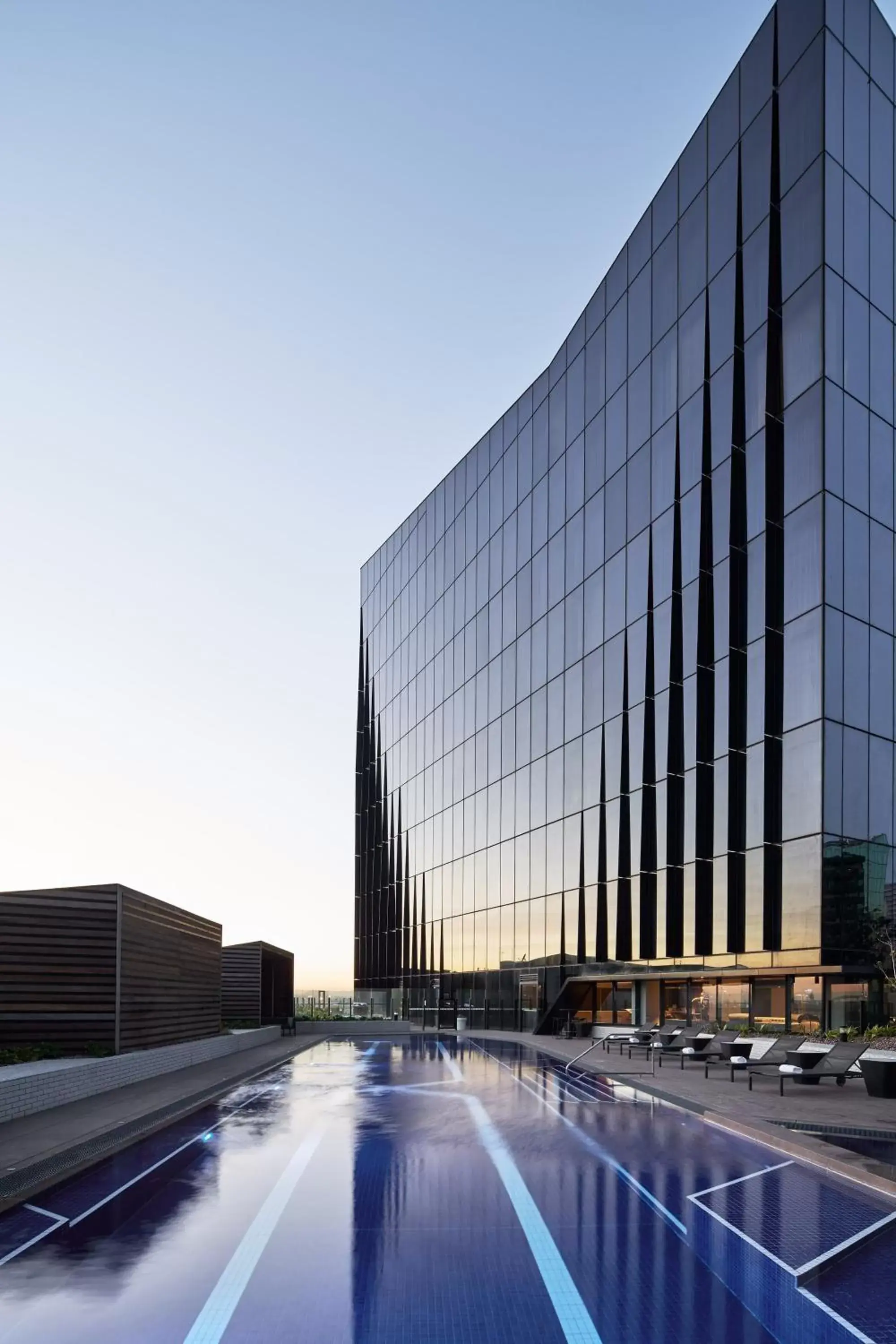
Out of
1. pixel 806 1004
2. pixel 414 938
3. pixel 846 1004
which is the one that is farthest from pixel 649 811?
pixel 414 938

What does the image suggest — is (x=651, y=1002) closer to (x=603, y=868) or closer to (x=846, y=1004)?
(x=603, y=868)

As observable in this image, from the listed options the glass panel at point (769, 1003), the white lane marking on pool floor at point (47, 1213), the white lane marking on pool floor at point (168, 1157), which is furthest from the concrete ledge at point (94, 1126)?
the glass panel at point (769, 1003)

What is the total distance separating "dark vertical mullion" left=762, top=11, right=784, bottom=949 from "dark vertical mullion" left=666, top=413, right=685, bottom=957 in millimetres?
4395

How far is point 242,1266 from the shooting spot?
882 cm

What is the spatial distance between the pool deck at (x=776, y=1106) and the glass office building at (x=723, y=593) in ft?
12.7

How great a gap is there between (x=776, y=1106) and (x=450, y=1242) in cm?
987

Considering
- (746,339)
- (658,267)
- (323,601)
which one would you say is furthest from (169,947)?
(323,601)

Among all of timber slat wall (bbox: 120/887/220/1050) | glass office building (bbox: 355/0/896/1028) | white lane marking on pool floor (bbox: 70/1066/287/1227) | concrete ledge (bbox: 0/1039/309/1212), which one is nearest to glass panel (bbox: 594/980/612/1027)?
glass office building (bbox: 355/0/896/1028)

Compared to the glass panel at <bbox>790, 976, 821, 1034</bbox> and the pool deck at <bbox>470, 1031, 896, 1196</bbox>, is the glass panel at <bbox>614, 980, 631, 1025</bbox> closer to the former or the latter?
the pool deck at <bbox>470, 1031, 896, 1196</bbox>

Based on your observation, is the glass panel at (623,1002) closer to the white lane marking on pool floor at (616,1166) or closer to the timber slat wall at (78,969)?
the white lane marking on pool floor at (616,1166)

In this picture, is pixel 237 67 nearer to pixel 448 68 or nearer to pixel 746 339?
pixel 448 68

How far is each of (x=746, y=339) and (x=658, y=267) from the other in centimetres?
725

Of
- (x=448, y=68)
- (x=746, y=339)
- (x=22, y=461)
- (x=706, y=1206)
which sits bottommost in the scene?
(x=706, y=1206)

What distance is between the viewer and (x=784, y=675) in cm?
2750
